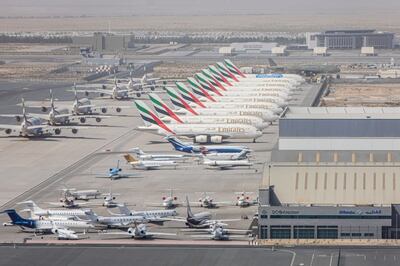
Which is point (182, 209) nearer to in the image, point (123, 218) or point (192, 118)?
point (123, 218)

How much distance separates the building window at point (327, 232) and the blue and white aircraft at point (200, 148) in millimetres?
36126

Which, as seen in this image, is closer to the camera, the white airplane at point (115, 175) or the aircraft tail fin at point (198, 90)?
the white airplane at point (115, 175)

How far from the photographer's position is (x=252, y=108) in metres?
158

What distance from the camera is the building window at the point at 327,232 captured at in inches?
3531

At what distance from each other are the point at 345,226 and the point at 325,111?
27.0 m

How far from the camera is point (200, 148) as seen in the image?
5074 inches

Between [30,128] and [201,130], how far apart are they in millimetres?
20115

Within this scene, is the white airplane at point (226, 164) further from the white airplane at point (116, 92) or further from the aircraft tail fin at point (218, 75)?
the white airplane at point (116, 92)

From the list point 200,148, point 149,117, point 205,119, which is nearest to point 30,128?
point 149,117

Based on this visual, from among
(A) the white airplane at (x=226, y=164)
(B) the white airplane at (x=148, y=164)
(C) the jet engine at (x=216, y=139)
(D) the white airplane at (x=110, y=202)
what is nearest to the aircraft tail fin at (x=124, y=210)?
(D) the white airplane at (x=110, y=202)

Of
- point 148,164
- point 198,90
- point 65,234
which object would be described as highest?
point 198,90

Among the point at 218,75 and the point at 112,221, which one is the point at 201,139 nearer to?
the point at 112,221

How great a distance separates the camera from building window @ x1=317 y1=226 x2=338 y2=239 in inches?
3531

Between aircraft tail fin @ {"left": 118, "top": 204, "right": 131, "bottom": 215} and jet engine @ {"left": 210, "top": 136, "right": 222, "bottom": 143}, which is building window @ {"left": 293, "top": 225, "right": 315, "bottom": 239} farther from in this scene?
jet engine @ {"left": 210, "top": 136, "right": 222, "bottom": 143}
